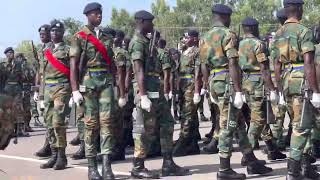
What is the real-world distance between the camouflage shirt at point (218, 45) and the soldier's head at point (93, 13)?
1524 millimetres

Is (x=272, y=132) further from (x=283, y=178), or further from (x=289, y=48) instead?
(x=289, y=48)

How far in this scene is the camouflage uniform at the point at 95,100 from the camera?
7.79 m

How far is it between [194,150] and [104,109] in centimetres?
264

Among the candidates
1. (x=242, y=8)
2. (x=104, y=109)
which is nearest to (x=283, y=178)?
(x=104, y=109)

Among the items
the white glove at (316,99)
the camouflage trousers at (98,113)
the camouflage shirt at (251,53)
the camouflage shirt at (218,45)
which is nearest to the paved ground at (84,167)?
the camouflage trousers at (98,113)

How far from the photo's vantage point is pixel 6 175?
8555 mm

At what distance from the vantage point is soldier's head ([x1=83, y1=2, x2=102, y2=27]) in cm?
793

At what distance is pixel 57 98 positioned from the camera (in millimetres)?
9039

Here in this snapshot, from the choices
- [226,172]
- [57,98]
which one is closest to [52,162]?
[57,98]

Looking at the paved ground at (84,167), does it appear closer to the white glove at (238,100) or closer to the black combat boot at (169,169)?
the black combat boot at (169,169)

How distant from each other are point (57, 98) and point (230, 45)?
3.14 metres

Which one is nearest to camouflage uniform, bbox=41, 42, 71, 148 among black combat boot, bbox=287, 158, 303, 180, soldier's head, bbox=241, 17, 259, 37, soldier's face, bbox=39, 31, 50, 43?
soldier's face, bbox=39, 31, 50, 43

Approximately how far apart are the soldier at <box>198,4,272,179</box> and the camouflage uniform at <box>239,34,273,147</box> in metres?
0.67

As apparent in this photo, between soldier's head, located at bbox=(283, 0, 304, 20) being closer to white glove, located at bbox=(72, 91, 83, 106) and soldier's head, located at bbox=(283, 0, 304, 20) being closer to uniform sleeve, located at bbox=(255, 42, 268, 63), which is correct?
uniform sleeve, located at bbox=(255, 42, 268, 63)
